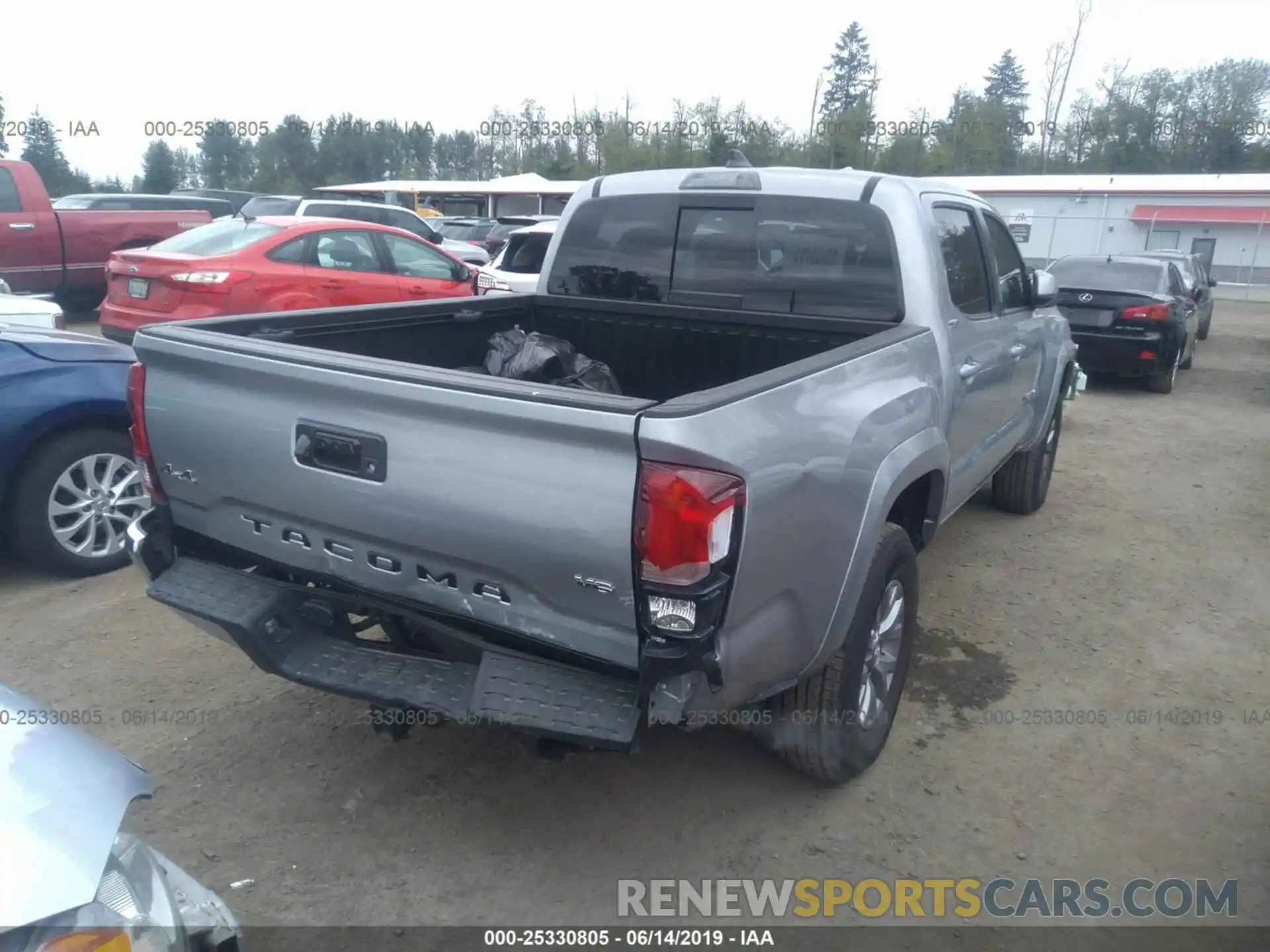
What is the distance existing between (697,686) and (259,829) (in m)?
1.65

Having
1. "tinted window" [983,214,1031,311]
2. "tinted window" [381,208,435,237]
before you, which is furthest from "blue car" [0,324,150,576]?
"tinted window" [381,208,435,237]

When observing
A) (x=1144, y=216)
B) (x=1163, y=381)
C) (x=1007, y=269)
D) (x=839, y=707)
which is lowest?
(x=1163, y=381)

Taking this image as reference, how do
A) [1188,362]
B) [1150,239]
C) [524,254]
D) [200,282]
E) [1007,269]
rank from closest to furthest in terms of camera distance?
[1007,269] < [200,282] < [524,254] < [1188,362] < [1150,239]

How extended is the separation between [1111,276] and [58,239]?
42.0ft

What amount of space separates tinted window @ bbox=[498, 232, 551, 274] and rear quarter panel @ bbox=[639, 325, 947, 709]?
27.0 feet

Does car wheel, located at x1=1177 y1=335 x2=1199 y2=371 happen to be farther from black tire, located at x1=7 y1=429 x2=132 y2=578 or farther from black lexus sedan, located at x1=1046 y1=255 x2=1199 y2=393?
black tire, located at x1=7 y1=429 x2=132 y2=578

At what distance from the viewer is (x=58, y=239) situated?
1170cm

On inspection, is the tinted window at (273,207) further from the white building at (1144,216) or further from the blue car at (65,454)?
the white building at (1144,216)

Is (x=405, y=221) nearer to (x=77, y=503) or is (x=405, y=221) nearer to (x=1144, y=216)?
(x=77, y=503)

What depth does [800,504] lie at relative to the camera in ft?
8.42

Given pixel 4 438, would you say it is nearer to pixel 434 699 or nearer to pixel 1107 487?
pixel 434 699

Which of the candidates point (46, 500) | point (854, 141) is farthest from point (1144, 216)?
point (46, 500)

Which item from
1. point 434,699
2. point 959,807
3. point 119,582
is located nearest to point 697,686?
A: point 434,699

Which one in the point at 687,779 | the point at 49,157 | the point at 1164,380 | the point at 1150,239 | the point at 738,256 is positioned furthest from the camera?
the point at 49,157
